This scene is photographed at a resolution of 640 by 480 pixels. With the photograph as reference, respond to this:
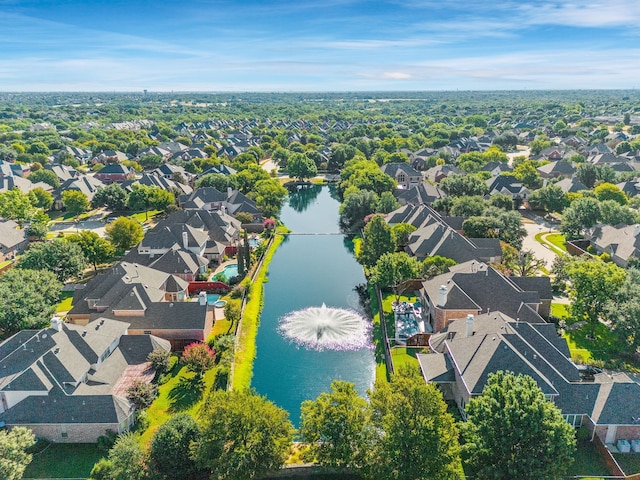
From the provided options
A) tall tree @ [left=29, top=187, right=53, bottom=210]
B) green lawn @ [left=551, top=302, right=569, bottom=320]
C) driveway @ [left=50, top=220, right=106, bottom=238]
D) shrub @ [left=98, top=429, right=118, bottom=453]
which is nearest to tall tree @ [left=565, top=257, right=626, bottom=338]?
green lawn @ [left=551, top=302, right=569, bottom=320]

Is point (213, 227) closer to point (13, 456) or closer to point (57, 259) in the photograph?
point (57, 259)

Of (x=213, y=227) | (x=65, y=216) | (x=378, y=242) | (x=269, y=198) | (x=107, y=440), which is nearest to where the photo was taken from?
(x=107, y=440)

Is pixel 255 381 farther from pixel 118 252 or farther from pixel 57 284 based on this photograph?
pixel 118 252

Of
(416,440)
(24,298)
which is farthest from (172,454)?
(24,298)

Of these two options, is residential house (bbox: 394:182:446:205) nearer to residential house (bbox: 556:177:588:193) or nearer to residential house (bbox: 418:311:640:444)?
residential house (bbox: 556:177:588:193)

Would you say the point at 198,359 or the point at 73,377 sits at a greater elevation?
the point at 73,377
